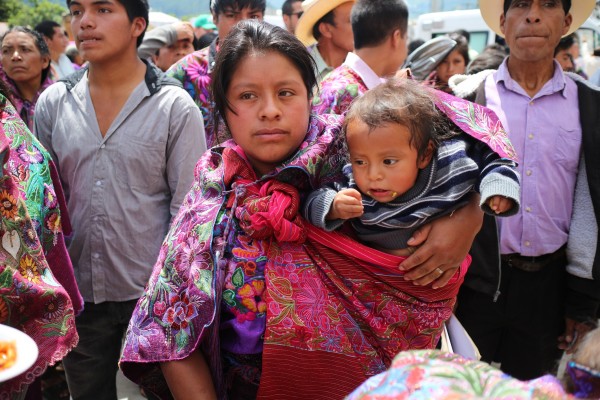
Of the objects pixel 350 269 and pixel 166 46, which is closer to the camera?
pixel 350 269

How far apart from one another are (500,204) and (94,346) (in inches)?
80.4

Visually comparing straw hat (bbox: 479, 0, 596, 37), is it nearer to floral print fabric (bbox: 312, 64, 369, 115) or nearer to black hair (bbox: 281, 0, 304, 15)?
floral print fabric (bbox: 312, 64, 369, 115)

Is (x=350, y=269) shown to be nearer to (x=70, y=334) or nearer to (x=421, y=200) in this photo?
(x=421, y=200)

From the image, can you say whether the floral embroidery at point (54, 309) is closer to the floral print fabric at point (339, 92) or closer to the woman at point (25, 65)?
the floral print fabric at point (339, 92)

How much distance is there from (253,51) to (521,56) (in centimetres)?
180

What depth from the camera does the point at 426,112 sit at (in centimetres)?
172

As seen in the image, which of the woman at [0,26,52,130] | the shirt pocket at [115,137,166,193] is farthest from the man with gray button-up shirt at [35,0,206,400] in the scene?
the woman at [0,26,52,130]

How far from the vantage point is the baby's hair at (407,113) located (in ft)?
5.54

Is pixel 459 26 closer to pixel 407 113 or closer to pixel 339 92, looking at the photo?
pixel 339 92

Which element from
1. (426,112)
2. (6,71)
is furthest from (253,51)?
(6,71)

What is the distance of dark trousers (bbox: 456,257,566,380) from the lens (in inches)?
119

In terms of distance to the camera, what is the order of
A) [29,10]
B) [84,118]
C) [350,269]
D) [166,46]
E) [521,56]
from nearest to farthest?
[350,269] → [84,118] → [521,56] → [166,46] → [29,10]

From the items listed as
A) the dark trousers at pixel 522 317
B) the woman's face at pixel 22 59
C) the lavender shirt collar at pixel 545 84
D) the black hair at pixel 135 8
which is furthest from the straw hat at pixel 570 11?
the woman's face at pixel 22 59

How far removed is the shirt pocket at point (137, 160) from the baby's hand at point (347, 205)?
1.34 metres
